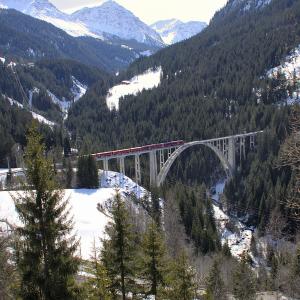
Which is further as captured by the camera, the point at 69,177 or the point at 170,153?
the point at 170,153

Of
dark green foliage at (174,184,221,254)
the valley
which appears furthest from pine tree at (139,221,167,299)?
dark green foliage at (174,184,221,254)

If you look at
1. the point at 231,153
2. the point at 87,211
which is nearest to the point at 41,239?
the point at 87,211

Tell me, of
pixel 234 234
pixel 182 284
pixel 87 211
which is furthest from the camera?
pixel 234 234

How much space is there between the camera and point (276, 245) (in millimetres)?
88500

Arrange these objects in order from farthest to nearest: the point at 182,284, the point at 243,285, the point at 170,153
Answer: the point at 170,153 < the point at 243,285 < the point at 182,284

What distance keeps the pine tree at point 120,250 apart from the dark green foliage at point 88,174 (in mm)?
59369

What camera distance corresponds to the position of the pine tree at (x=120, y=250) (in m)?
26.7

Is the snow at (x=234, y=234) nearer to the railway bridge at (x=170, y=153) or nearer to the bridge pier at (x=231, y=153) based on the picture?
the railway bridge at (x=170, y=153)

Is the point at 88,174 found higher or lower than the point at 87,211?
higher

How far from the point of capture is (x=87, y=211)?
7456 cm

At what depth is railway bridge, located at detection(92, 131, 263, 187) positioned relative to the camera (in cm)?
10012

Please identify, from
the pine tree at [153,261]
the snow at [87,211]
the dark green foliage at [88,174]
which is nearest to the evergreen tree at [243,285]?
the snow at [87,211]

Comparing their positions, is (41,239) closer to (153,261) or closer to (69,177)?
(153,261)

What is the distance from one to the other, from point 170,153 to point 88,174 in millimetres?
37431
